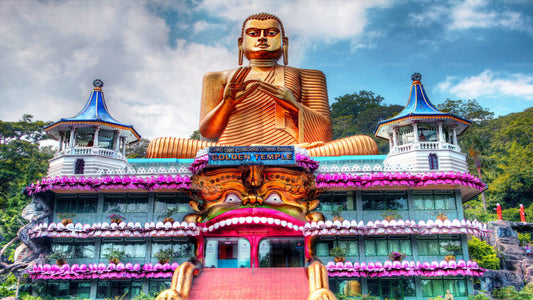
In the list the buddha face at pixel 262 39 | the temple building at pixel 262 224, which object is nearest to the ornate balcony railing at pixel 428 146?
the temple building at pixel 262 224

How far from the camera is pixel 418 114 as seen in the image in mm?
20391

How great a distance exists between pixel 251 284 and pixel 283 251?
3253 millimetres

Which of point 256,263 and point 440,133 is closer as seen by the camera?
point 256,263

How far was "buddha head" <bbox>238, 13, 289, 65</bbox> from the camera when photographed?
25453 millimetres

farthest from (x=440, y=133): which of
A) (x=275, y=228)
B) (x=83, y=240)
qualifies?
(x=83, y=240)

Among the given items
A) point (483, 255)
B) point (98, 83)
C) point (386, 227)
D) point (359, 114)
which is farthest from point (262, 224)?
point (359, 114)

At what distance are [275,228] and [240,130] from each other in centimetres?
636

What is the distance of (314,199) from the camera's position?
18.9 metres

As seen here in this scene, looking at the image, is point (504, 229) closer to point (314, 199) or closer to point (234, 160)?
point (314, 199)

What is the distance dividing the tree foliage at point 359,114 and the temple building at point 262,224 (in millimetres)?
31765

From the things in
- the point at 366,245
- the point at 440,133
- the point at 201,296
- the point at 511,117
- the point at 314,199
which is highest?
the point at 511,117

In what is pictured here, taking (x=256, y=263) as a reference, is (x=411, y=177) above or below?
above

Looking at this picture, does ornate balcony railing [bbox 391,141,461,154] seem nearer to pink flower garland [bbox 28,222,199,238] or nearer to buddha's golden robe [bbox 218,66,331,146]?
buddha's golden robe [bbox 218,66,331,146]

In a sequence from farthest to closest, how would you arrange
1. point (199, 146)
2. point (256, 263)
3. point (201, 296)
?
point (199, 146), point (256, 263), point (201, 296)
